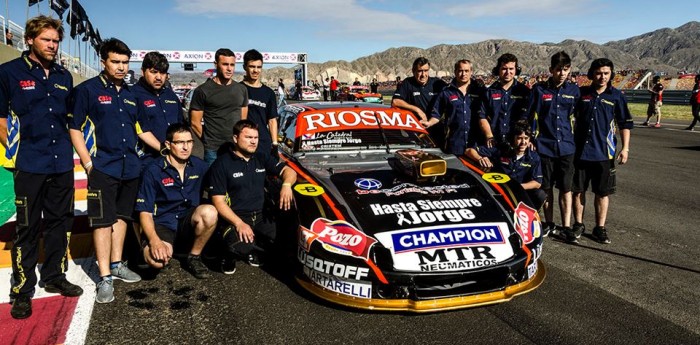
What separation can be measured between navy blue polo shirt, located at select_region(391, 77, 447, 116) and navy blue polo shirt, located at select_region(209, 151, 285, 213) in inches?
103

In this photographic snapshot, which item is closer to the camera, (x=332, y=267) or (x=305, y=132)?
(x=332, y=267)

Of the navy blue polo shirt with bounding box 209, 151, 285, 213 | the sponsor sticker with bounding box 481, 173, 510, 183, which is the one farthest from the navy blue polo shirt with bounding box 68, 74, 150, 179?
the sponsor sticker with bounding box 481, 173, 510, 183

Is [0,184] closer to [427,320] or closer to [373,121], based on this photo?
[373,121]

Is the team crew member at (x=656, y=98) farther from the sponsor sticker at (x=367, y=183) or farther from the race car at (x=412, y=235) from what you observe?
the sponsor sticker at (x=367, y=183)

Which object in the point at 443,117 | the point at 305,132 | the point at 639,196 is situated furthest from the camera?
the point at 639,196

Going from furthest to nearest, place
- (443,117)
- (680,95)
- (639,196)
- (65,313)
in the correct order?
(680,95) → (639,196) → (443,117) → (65,313)

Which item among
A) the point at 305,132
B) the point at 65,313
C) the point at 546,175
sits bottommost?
the point at 65,313

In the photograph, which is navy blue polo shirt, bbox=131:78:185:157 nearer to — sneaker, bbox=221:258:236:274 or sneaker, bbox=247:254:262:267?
sneaker, bbox=221:258:236:274

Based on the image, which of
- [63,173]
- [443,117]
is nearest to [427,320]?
[63,173]

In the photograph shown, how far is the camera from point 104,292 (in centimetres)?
347

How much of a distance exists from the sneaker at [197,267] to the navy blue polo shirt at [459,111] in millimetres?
3126

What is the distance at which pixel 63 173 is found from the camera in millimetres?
3467

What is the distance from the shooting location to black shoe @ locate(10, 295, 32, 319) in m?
3.18

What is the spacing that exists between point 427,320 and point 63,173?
271 centimetres
